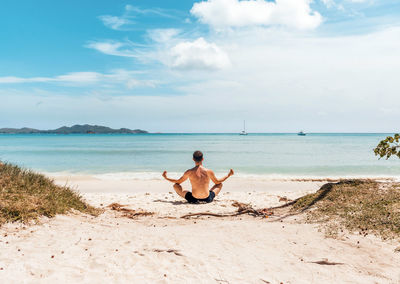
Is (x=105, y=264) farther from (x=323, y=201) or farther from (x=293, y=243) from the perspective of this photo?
(x=323, y=201)

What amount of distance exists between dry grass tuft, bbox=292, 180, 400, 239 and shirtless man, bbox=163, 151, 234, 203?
2.96m

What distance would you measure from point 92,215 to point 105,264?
12.8 feet

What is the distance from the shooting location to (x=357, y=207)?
7539 millimetres

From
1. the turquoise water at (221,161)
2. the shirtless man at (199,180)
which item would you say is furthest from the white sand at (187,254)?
the turquoise water at (221,161)

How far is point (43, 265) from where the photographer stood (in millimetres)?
4348

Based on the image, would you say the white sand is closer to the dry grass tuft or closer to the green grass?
the green grass

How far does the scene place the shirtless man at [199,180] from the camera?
10117mm

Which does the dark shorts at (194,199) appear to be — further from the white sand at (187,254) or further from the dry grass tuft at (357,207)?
the white sand at (187,254)

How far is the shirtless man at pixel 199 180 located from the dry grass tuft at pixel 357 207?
2.96m

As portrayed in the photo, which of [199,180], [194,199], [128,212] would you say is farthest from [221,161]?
[128,212]

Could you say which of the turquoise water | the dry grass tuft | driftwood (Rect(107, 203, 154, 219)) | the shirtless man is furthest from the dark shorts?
the turquoise water

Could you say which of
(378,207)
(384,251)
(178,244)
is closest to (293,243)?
(384,251)

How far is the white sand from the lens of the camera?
427 centimetres

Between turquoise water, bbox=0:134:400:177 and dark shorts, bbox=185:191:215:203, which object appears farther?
turquoise water, bbox=0:134:400:177
